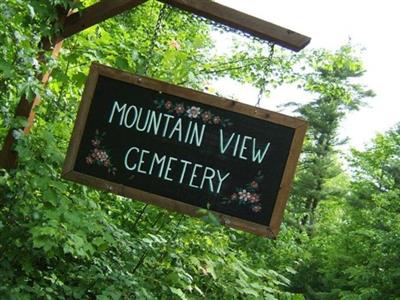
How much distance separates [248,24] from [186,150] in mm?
808

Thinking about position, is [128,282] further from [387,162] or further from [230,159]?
[387,162]

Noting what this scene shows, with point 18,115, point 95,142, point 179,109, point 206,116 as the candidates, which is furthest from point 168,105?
point 18,115

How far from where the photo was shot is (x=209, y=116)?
2676mm

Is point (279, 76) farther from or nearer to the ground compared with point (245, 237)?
farther from the ground

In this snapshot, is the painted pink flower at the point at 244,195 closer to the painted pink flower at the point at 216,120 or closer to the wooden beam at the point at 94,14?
the painted pink flower at the point at 216,120

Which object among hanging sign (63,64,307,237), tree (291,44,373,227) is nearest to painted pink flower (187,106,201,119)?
hanging sign (63,64,307,237)

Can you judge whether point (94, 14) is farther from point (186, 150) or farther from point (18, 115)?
point (186, 150)

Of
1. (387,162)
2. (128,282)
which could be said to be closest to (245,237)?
(128,282)

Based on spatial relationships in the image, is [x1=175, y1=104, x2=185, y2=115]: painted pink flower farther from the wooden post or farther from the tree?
the tree

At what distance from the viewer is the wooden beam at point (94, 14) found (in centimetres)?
305

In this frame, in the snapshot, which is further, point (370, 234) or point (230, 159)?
point (370, 234)

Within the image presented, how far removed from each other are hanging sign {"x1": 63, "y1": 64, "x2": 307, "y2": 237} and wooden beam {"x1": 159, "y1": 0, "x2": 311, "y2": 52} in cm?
48

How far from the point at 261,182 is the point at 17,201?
1.38 meters

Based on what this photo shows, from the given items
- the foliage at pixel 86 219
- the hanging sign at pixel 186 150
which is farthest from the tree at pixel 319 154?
the hanging sign at pixel 186 150
